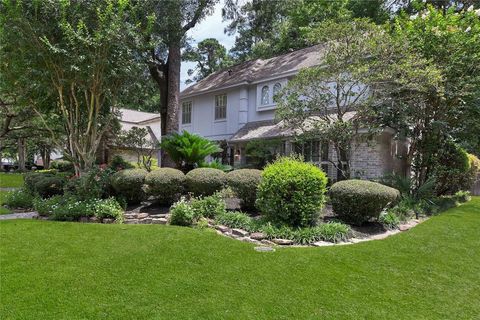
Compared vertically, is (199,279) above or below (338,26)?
below

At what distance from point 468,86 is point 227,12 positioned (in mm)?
11790

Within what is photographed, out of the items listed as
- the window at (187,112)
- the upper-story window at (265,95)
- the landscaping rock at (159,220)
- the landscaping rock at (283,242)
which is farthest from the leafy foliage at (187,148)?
the window at (187,112)

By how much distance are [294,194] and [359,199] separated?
155 centimetres

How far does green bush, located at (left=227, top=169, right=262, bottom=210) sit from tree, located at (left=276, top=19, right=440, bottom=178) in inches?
135

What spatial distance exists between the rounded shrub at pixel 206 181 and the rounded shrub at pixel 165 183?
0.92 ft

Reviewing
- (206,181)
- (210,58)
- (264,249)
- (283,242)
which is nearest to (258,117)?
(206,181)

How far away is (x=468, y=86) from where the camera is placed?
1109 cm

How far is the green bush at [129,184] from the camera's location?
9383 millimetres

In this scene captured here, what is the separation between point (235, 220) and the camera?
24.9 ft

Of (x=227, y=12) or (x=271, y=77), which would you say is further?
(x=227, y=12)

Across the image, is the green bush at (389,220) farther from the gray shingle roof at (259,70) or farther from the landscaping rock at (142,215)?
the gray shingle roof at (259,70)

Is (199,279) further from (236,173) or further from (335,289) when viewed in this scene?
(236,173)

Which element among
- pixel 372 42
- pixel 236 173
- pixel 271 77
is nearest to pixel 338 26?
pixel 372 42

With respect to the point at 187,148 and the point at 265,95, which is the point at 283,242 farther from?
the point at 265,95
